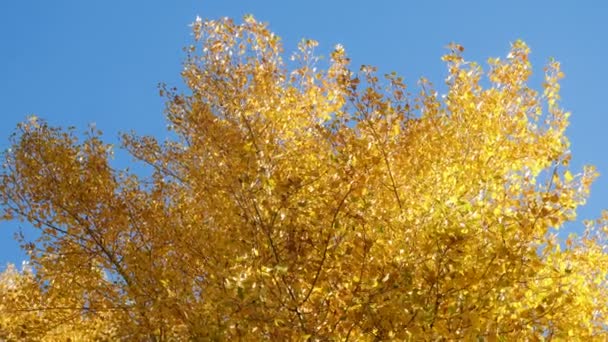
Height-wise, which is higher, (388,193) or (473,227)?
(388,193)

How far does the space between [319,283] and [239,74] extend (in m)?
4.55

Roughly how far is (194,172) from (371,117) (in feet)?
6.86

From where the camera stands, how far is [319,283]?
4645 millimetres

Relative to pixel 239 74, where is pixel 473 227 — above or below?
below

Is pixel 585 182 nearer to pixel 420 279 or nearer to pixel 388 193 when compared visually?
pixel 388 193

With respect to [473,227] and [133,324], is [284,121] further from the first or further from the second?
[473,227]

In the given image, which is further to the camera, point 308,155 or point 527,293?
point 308,155

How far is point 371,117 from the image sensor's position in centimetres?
642

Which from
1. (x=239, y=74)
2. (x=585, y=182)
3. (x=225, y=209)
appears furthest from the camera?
(x=239, y=74)

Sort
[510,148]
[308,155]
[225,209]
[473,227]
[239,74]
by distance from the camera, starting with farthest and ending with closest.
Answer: [239,74], [510,148], [308,155], [225,209], [473,227]

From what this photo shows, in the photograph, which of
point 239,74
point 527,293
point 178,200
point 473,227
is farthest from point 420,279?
point 239,74

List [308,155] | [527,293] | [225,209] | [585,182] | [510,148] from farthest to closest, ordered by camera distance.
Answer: [510,148], [308,155], [585,182], [225,209], [527,293]

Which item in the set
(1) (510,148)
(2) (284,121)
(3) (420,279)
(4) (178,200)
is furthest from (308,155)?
(3) (420,279)

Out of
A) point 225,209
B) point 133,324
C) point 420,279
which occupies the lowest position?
point 420,279
